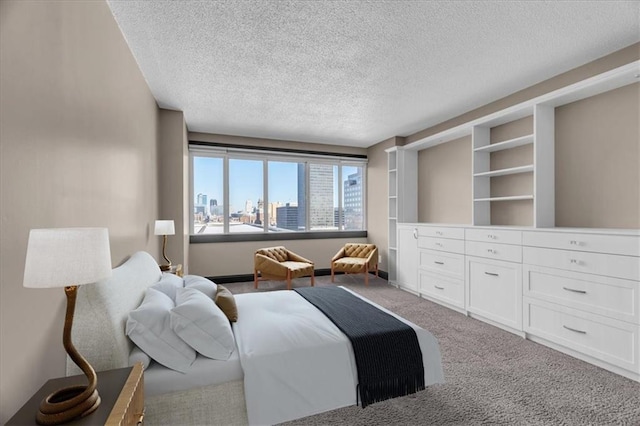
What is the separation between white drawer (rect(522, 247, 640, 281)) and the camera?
7.46ft

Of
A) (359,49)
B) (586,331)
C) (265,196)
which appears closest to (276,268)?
(265,196)

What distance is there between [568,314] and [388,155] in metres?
3.62

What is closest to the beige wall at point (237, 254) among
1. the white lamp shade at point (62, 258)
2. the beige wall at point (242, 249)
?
the beige wall at point (242, 249)

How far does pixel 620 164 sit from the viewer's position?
9.03 ft

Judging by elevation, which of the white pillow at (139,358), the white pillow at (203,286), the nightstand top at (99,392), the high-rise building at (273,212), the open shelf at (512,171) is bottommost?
the white pillow at (139,358)

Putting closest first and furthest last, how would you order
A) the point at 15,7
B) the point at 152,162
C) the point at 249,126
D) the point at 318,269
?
the point at 15,7 → the point at 152,162 → the point at 249,126 → the point at 318,269

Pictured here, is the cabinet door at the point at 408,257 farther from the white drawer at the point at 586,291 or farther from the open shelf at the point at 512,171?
the white drawer at the point at 586,291

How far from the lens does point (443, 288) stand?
160 inches

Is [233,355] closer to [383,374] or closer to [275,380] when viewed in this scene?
[275,380]

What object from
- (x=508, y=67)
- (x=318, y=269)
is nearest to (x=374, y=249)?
(x=318, y=269)

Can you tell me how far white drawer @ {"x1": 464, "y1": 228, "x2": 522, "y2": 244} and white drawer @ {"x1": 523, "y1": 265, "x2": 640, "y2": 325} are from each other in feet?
1.00

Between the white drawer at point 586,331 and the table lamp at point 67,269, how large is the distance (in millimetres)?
3417

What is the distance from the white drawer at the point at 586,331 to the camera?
7.47 ft

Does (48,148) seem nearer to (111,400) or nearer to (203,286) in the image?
(111,400)
